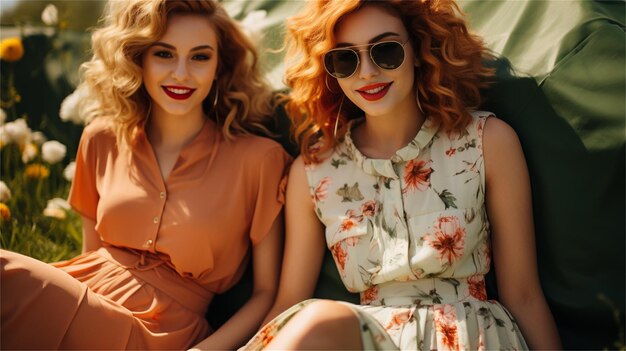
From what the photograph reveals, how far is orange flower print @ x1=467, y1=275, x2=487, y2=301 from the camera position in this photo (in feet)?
9.08

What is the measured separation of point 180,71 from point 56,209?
146cm

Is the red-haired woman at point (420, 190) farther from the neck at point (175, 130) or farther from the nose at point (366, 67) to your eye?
the neck at point (175, 130)

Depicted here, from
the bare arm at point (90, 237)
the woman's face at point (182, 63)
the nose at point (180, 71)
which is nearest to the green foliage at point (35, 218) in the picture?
the bare arm at point (90, 237)

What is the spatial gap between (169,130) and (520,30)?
153cm

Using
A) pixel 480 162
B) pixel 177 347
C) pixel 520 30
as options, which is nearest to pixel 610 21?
pixel 520 30

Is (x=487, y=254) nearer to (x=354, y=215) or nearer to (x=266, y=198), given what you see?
(x=354, y=215)

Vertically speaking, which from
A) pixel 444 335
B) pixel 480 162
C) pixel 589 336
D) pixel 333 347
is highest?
pixel 480 162

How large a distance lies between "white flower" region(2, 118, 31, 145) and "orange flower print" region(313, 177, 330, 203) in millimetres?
2089

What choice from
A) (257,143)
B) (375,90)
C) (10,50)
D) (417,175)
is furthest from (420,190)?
(10,50)

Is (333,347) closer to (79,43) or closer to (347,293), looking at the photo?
(347,293)

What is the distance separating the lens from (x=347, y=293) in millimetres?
3145

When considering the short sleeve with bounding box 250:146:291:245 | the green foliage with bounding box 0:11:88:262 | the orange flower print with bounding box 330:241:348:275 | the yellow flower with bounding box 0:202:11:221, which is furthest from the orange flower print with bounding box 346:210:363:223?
the yellow flower with bounding box 0:202:11:221

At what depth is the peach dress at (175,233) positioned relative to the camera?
3.08 meters

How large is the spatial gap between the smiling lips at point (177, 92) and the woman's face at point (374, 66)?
0.71 m
